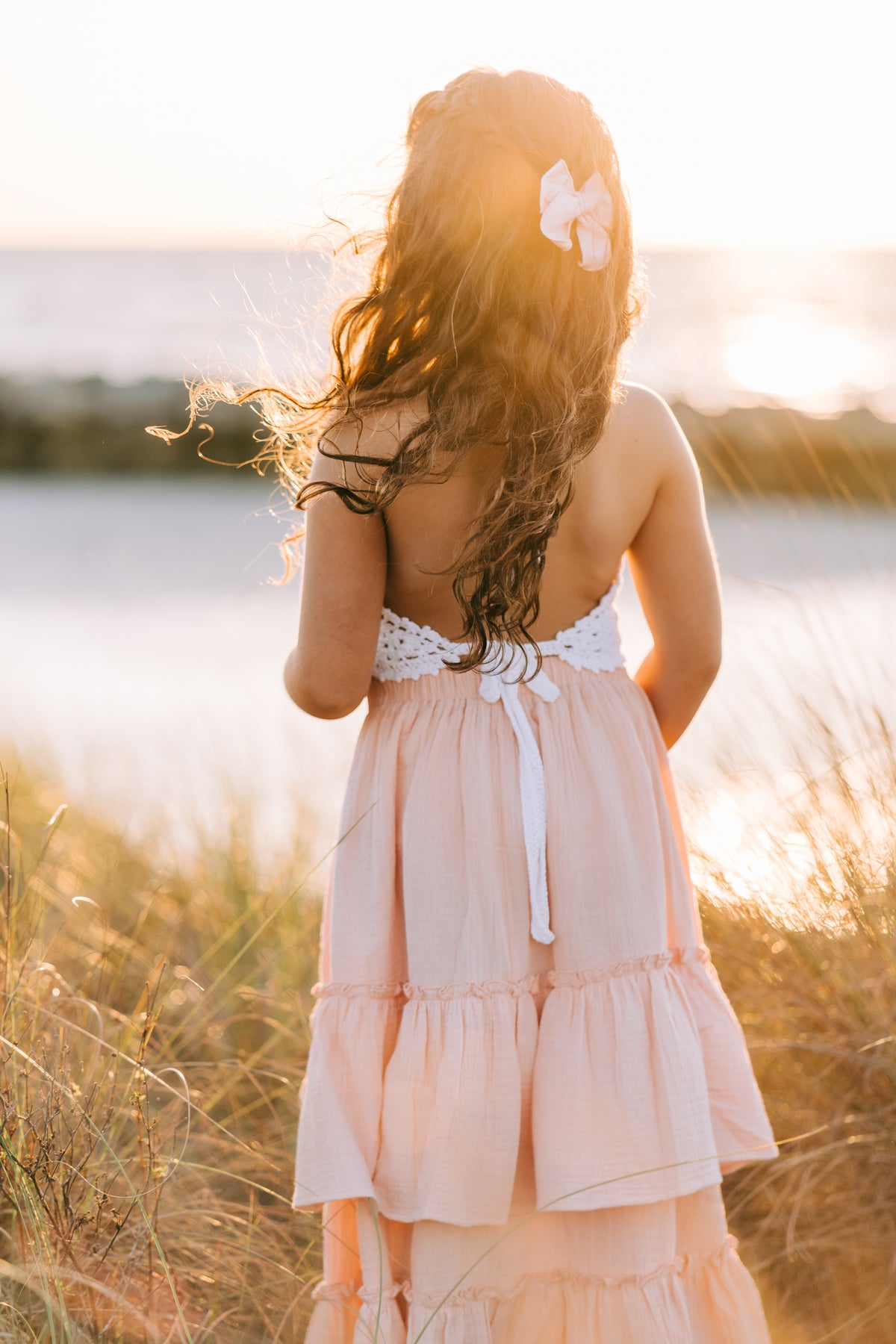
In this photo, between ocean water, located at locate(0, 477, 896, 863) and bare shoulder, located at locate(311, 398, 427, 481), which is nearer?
bare shoulder, located at locate(311, 398, 427, 481)

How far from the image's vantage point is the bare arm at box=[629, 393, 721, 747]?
1.51 meters

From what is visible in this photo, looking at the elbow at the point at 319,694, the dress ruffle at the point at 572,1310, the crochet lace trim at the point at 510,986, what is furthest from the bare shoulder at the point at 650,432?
the dress ruffle at the point at 572,1310

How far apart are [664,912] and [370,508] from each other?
70 cm

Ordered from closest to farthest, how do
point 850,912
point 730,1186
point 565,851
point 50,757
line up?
point 565,851, point 850,912, point 730,1186, point 50,757

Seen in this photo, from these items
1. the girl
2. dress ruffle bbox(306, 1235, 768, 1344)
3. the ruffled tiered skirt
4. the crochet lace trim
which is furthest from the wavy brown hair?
dress ruffle bbox(306, 1235, 768, 1344)

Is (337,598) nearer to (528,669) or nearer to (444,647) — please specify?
(444,647)

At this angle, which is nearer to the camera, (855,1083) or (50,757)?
(855,1083)

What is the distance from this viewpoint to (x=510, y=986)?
4.87 feet

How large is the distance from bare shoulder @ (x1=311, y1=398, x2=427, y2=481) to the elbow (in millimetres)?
286

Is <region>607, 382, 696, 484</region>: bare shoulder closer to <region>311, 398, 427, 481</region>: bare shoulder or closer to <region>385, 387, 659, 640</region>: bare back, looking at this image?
<region>385, 387, 659, 640</region>: bare back

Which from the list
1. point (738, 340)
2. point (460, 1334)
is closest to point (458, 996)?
point (460, 1334)

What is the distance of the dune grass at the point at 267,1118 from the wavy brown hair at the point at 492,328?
549 mm

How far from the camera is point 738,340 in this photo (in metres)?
24.2

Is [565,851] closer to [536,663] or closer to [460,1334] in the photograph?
[536,663]
